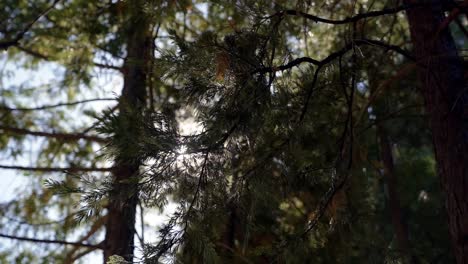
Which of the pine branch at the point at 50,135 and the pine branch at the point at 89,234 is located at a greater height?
the pine branch at the point at 50,135

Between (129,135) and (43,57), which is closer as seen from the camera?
(129,135)

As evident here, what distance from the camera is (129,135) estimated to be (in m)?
2.77

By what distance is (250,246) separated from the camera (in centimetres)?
591

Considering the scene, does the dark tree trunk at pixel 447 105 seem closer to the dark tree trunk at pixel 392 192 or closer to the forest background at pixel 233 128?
the forest background at pixel 233 128

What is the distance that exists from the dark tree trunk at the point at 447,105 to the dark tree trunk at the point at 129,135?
5.51ft

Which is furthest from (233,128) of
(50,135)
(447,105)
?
(50,135)

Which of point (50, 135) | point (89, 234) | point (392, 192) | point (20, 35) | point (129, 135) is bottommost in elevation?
point (129, 135)

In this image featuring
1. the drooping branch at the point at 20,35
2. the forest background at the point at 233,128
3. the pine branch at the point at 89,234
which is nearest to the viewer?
Answer: the forest background at the point at 233,128

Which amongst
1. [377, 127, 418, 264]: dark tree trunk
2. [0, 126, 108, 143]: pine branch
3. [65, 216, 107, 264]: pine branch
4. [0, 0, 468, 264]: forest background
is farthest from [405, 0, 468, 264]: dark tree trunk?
[65, 216, 107, 264]: pine branch

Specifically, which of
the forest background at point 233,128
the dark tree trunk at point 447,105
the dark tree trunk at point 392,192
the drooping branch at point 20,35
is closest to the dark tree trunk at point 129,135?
the forest background at point 233,128

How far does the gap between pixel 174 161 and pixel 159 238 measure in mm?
372

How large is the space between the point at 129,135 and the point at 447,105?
181 centimetres

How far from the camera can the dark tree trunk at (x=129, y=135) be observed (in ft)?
9.18

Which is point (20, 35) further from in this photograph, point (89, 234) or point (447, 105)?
point (447, 105)
